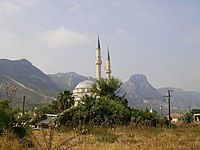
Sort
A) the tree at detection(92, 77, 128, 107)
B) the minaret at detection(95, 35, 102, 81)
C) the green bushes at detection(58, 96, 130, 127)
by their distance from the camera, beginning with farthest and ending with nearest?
the minaret at detection(95, 35, 102, 81) < the tree at detection(92, 77, 128, 107) < the green bushes at detection(58, 96, 130, 127)

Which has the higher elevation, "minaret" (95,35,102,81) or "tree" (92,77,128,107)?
"minaret" (95,35,102,81)

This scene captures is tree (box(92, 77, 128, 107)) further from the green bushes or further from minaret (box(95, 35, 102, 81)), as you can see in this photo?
minaret (box(95, 35, 102, 81))

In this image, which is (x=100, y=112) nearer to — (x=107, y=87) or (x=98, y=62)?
(x=107, y=87)

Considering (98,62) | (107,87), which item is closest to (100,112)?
(107,87)

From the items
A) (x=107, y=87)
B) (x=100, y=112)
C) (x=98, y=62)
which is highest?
(x=98, y=62)

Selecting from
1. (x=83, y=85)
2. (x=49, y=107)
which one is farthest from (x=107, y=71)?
(x=49, y=107)

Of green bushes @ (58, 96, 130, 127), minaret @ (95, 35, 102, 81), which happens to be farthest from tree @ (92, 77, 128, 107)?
minaret @ (95, 35, 102, 81)

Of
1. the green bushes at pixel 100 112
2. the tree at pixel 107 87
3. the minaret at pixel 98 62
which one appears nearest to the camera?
the green bushes at pixel 100 112

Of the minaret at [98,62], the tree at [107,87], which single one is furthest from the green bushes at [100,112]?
the minaret at [98,62]

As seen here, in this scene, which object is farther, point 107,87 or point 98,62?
point 98,62

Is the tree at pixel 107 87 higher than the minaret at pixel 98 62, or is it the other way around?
the minaret at pixel 98 62

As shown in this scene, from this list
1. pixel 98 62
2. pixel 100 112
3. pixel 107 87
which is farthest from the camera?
pixel 98 62

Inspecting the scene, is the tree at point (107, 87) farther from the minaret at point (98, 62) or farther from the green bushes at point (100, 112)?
the minaret at point (98, 62)

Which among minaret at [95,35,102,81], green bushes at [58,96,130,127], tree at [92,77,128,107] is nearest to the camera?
green bushes at [58,96,130,127]
